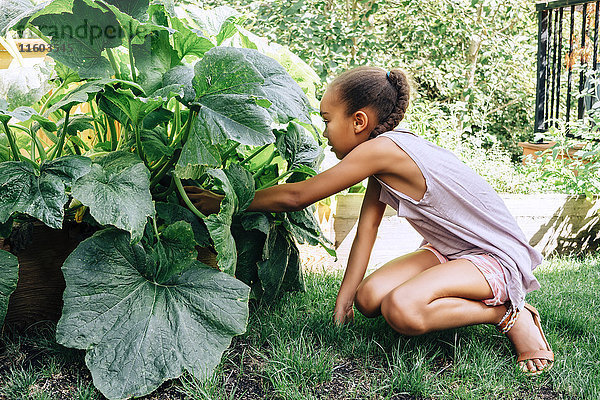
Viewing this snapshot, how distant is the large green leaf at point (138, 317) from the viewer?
145cm

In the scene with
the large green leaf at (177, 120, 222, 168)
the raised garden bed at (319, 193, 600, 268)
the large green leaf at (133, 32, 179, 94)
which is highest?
the large green leaf at (133, 32, 179, 94)

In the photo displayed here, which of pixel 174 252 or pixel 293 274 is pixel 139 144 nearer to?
pixel 174 252

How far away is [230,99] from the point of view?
1515 mm

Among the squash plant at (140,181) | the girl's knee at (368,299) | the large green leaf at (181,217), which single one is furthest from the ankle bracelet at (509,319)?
the large green leaf at (181,217)

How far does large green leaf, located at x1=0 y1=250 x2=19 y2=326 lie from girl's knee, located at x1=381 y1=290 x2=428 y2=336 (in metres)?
1.07

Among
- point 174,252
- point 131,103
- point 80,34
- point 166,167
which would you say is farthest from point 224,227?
point 80,34

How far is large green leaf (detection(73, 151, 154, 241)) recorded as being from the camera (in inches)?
55.4

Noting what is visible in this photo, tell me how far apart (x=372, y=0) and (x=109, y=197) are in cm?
488

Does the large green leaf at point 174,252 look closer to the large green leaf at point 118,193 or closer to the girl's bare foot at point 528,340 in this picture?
the large green leaf at point 118,193

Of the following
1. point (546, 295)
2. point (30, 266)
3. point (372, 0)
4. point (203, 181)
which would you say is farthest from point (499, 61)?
point (30, 266)

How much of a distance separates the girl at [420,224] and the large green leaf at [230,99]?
45 centimetres

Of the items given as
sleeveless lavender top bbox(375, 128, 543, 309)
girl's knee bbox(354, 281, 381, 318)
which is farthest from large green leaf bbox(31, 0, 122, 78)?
girl's knee bbox(354, 281, 381, 318)

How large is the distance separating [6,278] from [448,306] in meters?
1.28

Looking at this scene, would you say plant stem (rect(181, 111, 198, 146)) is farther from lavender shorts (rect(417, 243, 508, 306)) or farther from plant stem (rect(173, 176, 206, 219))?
lavender shorts (rect(417, 243, 508, 306))
